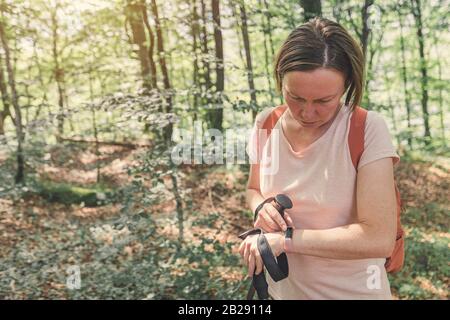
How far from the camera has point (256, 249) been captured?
1187 mm

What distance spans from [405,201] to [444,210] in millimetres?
791

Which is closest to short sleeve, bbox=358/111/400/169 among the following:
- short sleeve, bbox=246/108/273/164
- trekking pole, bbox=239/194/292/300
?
trekking pole, bbox=239/194/292/300

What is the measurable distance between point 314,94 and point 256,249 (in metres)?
0.47

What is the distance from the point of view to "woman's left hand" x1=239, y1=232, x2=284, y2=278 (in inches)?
45.6

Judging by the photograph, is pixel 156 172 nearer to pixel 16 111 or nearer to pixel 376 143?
pixel 376 143

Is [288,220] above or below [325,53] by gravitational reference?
below

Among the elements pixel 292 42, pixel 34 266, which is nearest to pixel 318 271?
pixel 292 42

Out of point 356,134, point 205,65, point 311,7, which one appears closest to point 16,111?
point 205,65

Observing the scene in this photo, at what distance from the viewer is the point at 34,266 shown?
17.4 ft

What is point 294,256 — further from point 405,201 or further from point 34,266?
point 405,201

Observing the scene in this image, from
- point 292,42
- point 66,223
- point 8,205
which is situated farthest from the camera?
point 8,205

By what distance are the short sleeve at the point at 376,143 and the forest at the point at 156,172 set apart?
1.94 ft

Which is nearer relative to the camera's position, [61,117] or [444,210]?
[61,117]
